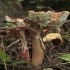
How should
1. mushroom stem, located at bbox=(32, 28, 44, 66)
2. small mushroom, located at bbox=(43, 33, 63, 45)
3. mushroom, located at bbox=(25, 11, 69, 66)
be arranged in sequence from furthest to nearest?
small mushroom, located at bbox=(43, 33, 63, 45), mushroom stem, located at bbox=(32, 28, 44, 66), mushroom, located at bbox=(25, 11, 69, 66)

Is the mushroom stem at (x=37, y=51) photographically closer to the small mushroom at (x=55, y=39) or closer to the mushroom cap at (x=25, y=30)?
the mushroom cap at (x=25, y=30)

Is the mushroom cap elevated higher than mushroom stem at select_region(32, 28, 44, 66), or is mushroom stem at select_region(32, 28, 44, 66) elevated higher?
the mushroom cap

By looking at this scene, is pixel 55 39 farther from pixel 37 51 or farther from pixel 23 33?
pixel 23 33

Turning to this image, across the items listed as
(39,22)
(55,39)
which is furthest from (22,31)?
(55,39)

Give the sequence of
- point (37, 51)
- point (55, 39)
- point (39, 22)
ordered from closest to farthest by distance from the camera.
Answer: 1. point (39, 22)
2. point (37, 51)
3. point (55, 39)

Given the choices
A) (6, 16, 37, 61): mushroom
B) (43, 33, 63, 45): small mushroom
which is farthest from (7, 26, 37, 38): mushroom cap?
(43, 33, 63, 45): small mushroom

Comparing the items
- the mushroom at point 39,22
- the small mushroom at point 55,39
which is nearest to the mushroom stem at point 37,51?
the mushroom at point 39,22

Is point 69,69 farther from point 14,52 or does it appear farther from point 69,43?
point 69,43

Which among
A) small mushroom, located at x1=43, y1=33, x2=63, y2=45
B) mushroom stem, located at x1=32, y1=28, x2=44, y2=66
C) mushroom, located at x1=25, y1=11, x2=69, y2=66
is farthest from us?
small mushroom, located at x1=43, y1=33, x2=63, y2=45

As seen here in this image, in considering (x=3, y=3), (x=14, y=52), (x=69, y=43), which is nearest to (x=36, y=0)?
(x=3, y=3)

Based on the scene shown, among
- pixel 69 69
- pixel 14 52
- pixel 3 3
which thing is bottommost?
pixel 69 69

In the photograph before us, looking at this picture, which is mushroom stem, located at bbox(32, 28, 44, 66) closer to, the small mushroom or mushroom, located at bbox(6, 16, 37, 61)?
mushroom, located at bbox(6, 16, 37, 61)
